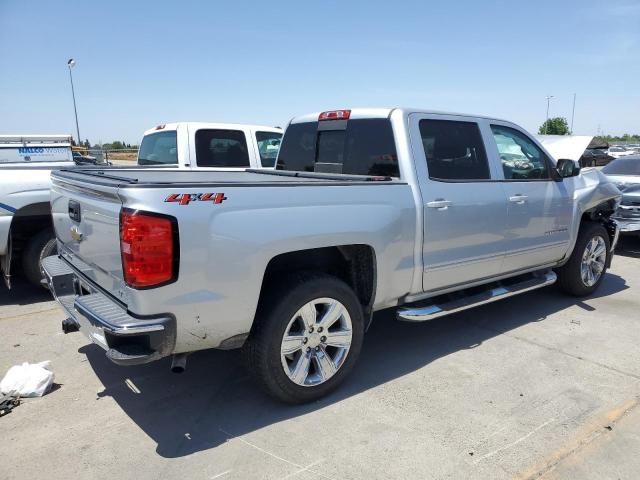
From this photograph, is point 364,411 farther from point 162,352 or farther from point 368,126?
point 368,126

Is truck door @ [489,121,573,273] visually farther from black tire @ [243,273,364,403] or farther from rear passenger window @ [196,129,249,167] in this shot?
rear passenger window @ [196,129,249,167]

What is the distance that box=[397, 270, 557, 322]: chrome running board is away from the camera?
151 inches

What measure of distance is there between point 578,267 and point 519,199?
5.22 ft

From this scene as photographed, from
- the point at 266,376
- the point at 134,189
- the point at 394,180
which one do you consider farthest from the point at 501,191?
the point at 134,189

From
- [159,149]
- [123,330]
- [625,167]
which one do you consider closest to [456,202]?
[123,330]

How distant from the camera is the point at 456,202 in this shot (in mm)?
3963

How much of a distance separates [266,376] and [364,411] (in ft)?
2.31

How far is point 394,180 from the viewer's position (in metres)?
3.72

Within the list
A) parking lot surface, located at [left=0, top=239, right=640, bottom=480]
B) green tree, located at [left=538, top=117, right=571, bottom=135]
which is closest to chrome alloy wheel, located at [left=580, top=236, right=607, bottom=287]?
parking lot surface, located at [left=0, top=239, right=640, bottom=480]

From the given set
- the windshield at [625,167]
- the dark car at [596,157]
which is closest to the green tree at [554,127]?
the dark car at [596,157]

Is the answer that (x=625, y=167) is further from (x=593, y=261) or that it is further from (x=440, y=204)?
(x=440, y=204)

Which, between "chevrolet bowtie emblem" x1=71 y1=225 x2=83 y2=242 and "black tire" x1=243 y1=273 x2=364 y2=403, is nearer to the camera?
"black tire" x1=243 y1=273 x2=364 y2=403

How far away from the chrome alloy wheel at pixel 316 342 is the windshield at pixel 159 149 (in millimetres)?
4687

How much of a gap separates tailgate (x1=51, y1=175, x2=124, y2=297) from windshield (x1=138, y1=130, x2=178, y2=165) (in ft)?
12.2
